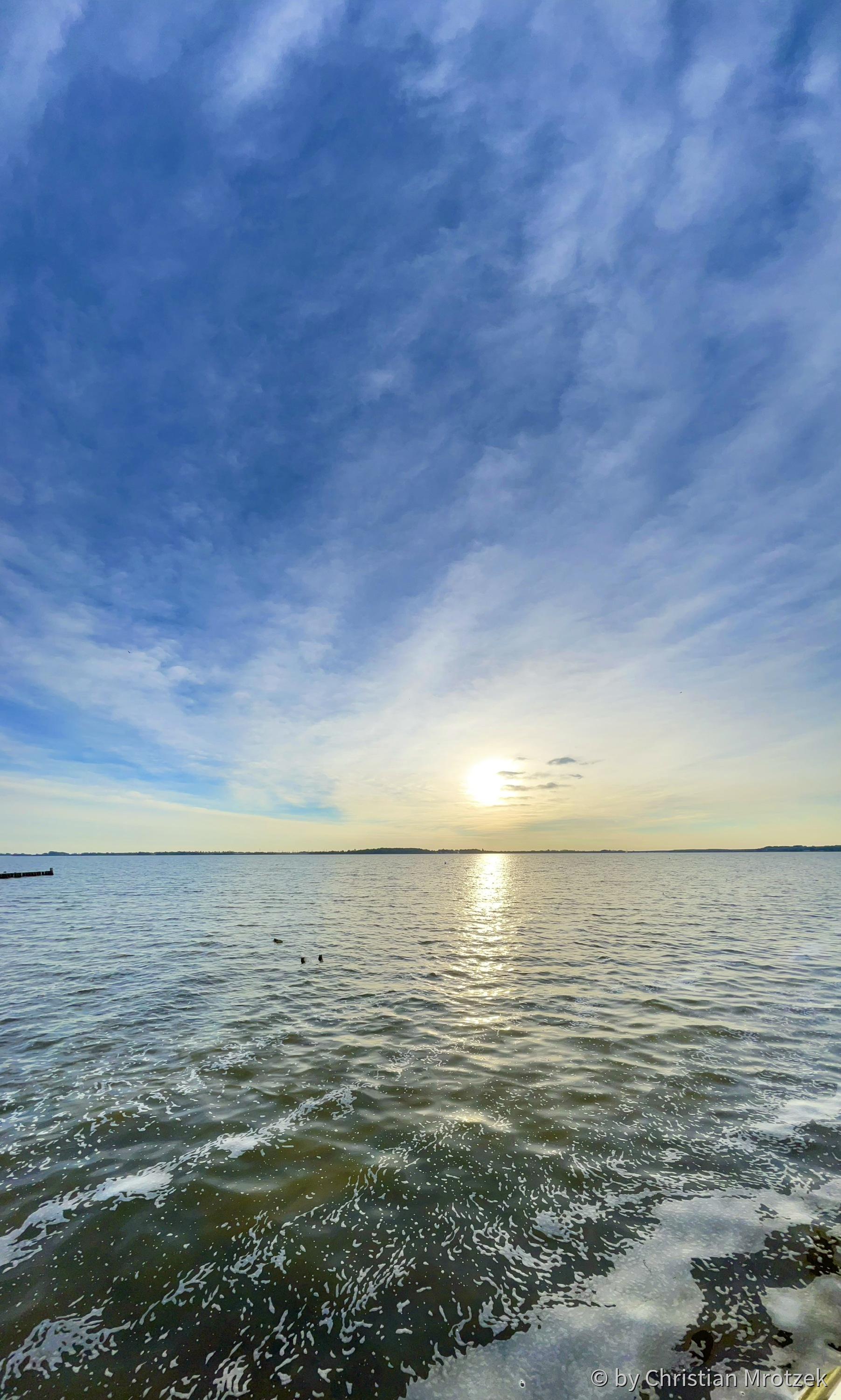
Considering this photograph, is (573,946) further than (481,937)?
No

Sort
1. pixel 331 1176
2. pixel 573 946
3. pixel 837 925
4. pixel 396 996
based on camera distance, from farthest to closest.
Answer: pixel 837 925
pixel 573 946
pixel 396 996
pixel 331 1176

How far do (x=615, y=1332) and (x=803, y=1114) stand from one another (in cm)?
788

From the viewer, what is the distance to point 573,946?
98.7 feet

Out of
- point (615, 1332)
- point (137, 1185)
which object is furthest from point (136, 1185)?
point (615, 1332)

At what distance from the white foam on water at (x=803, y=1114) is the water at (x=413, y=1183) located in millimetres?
108

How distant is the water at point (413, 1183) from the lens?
575 centimetres

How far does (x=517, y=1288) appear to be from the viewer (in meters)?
6.55

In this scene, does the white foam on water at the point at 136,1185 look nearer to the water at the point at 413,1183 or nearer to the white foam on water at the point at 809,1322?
the water at the point at 413,1183

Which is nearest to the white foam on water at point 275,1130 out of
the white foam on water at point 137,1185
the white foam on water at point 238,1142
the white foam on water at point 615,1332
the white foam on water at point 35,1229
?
the white foam on water at point 238,1142

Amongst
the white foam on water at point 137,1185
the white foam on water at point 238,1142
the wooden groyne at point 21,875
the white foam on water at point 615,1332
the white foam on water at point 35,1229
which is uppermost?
the wooden groyne at point 21,875

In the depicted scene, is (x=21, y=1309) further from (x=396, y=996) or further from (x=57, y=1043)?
(x=396, y=996)

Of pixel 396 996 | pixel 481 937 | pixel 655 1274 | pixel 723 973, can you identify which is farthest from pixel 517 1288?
pixel 481 937

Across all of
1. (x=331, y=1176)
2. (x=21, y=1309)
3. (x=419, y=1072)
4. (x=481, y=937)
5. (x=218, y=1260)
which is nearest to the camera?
(x=21, y=1309)

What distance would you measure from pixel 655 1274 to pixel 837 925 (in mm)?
43393
